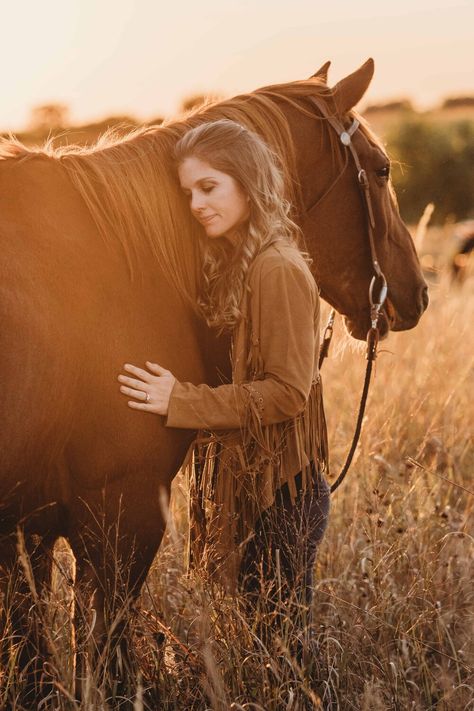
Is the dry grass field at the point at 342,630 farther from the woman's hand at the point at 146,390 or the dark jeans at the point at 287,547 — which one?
the woman's hand at the point at 146,390

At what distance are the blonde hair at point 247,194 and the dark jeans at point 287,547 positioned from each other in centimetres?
58

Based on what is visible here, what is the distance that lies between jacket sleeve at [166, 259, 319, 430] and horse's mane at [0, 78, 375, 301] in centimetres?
27

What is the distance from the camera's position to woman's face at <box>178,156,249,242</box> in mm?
2289

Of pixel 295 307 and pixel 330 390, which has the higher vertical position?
pixel 295 307

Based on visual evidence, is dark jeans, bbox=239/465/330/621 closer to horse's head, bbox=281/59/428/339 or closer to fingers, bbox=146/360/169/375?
fingers, bbox=146/360/169/375

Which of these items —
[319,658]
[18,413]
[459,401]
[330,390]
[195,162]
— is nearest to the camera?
[18,413]

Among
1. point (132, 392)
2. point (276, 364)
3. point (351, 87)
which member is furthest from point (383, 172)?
point (132, 392)

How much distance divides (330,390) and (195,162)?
3317 millimetres

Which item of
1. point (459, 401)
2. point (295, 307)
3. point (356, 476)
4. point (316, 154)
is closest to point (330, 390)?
point (459, 401)

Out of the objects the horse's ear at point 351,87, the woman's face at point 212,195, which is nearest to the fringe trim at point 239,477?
the woman's face at point 212,195

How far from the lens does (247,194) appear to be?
234 centimetres

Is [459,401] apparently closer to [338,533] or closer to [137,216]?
[338,533]

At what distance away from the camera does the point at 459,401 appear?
487cm

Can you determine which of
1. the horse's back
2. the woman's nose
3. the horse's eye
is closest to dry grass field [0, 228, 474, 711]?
the horse's back
